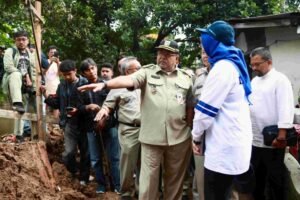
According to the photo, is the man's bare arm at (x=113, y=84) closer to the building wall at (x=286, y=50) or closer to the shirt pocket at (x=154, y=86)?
the shirt pocket at (x=154, y=86)

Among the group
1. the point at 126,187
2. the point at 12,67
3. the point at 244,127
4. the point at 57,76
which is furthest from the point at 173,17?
the point at 244,127

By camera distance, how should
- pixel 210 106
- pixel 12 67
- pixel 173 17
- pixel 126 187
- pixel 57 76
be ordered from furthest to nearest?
1. pixel 173 17
2. pixel 57 76
3. pixel 12 67
4. pixel 126 187
5. pixel 210 106

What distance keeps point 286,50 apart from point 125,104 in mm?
4867

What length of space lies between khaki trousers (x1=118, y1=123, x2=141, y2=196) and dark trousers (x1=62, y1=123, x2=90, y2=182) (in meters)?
1.04

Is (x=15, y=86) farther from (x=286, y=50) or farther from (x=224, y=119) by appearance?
(x=286, y=50)

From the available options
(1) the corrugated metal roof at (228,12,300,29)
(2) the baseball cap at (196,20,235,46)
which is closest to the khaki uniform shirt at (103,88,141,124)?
(2) the baseball cap at (196,20,235,46)

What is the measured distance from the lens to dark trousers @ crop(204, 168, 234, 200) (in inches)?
129

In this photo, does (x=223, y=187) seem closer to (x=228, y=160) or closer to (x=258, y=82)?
(x=228, y=160)

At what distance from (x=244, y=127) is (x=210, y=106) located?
362 millimetres

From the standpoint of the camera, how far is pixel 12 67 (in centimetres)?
648

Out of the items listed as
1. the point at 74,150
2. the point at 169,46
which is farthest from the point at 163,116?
the point at 74,150

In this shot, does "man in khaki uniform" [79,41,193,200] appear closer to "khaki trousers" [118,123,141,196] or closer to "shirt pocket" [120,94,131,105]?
"khaki trousers" [118,123,141,196]

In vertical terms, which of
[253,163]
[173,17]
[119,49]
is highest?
[173,17]

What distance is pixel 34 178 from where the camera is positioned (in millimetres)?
5492
